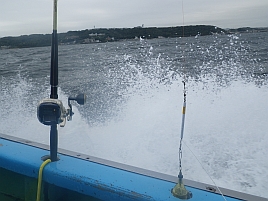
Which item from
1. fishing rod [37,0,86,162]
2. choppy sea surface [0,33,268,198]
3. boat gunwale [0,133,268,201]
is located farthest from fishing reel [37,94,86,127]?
choppy sea surface [0,33,268,198]

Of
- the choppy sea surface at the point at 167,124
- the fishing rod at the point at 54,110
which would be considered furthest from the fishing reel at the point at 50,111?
the choppy sea surface at the point at 167,124

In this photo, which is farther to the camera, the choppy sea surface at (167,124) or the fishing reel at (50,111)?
the choppy sea surface at (167,124)

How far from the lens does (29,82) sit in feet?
26.1

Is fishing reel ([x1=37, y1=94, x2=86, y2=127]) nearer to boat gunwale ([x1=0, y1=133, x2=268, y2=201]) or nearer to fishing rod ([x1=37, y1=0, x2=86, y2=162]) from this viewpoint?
fishing rod ([x1=37, y1=0, x2=86, y2=162])

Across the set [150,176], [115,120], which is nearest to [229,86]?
[115,120]

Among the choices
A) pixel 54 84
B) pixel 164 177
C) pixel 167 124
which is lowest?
pixel 167 124

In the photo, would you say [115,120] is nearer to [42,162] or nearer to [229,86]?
[229,86]

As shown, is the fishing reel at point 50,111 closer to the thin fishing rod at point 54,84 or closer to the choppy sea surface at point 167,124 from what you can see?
the thin fishing rod at point 54,84

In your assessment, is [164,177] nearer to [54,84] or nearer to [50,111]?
[50,111]

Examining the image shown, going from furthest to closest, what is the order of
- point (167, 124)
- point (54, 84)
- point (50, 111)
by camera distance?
1. point (167, 124)
2. point (54, 84)
3. point (50, 111)

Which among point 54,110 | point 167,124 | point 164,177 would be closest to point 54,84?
point 54,110

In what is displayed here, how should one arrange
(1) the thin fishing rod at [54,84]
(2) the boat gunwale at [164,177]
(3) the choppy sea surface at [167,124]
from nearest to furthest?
(2) the boat gunwale at [164,177] < (1) the thin fishing rod at [54,84] < (3) the choppy sea surface at [167,124]

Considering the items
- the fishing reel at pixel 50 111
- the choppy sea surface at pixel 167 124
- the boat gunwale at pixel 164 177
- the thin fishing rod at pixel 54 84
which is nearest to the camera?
the boat gunwale at pixel 164 177

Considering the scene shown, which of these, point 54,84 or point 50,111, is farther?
point 54,84
